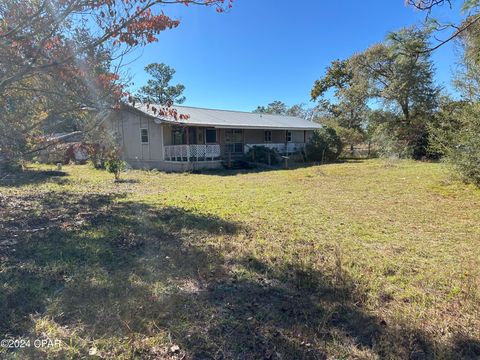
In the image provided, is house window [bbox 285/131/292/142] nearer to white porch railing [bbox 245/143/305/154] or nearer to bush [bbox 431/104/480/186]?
white porch railing [bbox 245/143/305/154]

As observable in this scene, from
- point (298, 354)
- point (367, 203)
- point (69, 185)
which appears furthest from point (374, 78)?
point (298, 354)

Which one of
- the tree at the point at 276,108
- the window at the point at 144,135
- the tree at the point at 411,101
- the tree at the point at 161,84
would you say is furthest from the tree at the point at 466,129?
the tree at the point at 276,108

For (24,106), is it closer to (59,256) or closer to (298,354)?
(59,256)

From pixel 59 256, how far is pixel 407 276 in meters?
4.44

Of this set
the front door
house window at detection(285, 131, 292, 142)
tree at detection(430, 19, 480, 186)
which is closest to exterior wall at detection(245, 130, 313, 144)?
house window at detection(285, 131, 292, 142)

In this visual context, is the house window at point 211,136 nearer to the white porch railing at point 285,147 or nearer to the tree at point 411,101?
the white porch railing at point 285,147

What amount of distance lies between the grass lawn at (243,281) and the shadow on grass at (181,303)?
0.01 m

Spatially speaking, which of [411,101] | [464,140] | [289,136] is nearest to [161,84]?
[289,136]

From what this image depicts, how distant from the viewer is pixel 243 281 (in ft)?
11.6

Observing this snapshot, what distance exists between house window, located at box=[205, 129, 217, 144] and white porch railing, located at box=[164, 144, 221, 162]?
2276 mm

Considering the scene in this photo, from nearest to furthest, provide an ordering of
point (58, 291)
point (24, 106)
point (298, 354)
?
point (298, 354) → point (58, 291) → point (24, 106)

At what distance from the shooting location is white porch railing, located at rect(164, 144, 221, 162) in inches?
691

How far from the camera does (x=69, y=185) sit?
1127 centimetres

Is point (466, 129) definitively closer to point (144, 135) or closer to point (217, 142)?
point (217, 142)
